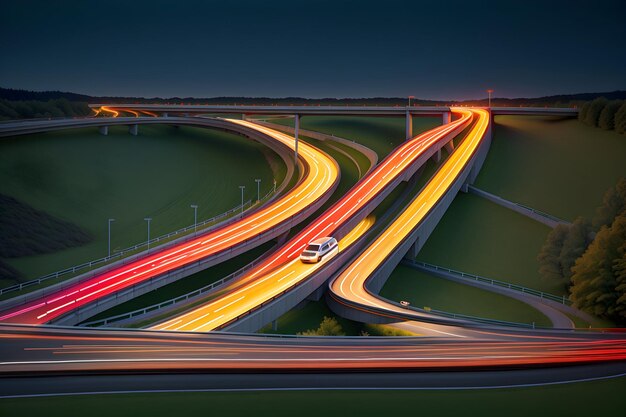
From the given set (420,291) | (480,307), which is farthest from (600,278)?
(420,291)

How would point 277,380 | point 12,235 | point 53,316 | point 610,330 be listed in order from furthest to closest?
1. point 12,235
2. point 610,330
3. point 53,316
4. point 277,380

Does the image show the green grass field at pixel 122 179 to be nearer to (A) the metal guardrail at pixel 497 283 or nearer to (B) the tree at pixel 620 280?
(A) the metal guardrail at pixel 497 283

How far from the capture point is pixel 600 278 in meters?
41.5

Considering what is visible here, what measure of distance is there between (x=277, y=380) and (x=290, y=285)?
18.1 metres

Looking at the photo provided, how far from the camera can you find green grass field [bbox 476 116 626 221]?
68625 millimetres

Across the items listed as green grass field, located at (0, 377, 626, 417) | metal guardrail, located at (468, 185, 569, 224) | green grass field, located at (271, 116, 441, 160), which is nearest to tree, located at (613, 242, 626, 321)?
green grass field, located at (0, 377, 626, 417)

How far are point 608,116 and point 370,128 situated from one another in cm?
3613

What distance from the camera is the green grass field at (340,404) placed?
20922mm

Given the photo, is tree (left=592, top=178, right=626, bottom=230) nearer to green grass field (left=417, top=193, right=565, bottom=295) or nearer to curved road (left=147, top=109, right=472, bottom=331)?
green grass field (left=417, top=193, right=565, bottom=295)

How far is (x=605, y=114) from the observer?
280 feet

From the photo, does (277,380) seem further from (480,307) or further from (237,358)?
(480,307)

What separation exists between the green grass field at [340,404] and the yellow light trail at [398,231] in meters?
14.7

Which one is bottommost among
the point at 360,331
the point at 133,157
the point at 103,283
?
the point at 360,331

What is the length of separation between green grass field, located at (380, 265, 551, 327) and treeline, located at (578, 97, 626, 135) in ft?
149
